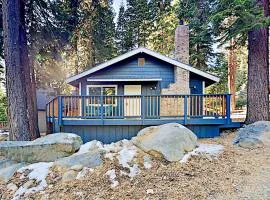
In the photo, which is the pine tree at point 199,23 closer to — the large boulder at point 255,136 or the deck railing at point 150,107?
the deck railing at point 150,107

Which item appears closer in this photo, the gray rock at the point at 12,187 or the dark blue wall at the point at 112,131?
the gray rock at the point at 12,187

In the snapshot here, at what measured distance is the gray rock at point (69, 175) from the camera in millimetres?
5865

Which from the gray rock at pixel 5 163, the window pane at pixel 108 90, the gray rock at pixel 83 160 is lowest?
the gray rock at pixel 5 163

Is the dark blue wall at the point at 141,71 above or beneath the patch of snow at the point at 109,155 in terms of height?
above

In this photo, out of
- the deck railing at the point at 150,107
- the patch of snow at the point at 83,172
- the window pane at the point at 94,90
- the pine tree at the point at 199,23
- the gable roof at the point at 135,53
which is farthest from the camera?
the window pane at the point at 94,90

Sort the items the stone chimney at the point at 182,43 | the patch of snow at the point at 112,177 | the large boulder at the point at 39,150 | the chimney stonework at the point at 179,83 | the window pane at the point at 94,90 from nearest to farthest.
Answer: the patch of snow at the point at 112,177 < the large boulder at the point at 39,150 < the chimney stonework at the point at 179,83 < the stone chimney at the point at 182,43 < the window pane at the point at 94,90

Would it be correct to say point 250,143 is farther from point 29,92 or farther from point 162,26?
point 162,26

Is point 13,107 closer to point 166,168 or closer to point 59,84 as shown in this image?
point 166,168

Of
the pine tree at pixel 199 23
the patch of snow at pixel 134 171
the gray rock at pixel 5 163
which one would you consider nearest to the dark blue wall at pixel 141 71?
the pine tree at pixel 199 23

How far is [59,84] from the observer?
2189 centimetres

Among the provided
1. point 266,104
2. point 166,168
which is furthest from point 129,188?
point 266,104

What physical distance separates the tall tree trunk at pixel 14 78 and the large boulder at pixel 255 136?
6.68 m

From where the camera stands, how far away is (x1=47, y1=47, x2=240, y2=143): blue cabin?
32.2 ft

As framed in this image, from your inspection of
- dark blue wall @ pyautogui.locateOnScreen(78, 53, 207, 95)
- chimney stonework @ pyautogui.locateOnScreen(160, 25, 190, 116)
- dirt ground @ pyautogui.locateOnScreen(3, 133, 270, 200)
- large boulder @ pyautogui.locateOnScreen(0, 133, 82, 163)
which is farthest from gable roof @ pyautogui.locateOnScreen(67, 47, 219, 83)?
dirt ground @ pyautogui.locateOnScreen(3, 133, 270, 200)
